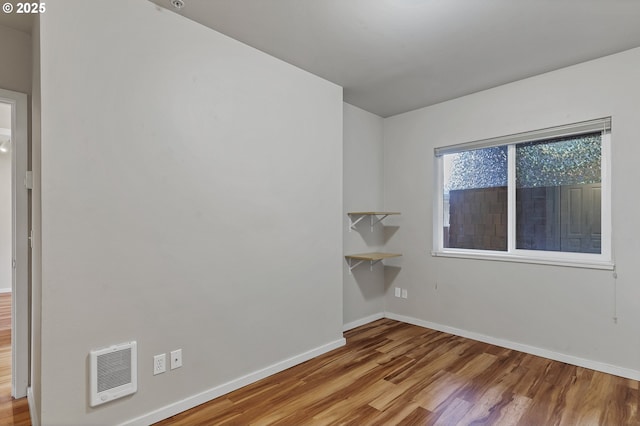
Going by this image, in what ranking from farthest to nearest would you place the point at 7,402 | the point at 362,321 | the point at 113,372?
the point at 362,321 < the point at 7,402 < the point at 113,372

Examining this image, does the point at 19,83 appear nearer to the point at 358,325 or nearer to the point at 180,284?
the point at 180,284

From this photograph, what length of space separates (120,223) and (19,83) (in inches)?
58.1

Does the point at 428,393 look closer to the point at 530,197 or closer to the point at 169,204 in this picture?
the point at 530,197

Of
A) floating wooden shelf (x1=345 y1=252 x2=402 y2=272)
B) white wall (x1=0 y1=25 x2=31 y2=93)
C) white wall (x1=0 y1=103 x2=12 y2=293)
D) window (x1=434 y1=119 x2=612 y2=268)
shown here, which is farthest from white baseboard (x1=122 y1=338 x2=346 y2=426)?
white wall (x1=0 y1=103 x2=12 y2=293)

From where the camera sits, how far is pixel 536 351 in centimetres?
303

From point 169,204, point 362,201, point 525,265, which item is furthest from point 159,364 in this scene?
point 525,265

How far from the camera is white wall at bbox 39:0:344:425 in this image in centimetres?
171

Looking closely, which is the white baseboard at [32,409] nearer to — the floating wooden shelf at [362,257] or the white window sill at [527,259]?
the floating wooden shelf at [362,257]

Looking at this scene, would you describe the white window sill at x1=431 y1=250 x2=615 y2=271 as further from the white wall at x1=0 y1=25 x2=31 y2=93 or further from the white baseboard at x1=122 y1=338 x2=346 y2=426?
the white wall at x1=0 y1=25 x2=31 y2=93

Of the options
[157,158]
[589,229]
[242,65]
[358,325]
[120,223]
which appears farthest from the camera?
[358,325]

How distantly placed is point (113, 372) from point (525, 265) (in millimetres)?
3460

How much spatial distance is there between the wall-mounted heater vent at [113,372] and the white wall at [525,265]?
10.1 ft

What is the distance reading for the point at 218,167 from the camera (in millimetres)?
2332

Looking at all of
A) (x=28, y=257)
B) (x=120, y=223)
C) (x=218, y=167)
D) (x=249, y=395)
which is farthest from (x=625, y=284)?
(x=28, y=257)
